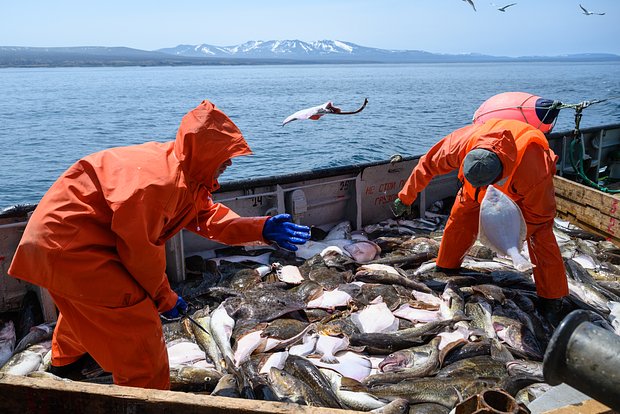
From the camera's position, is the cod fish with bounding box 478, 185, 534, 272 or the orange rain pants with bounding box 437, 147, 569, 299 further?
the orange rain pants with bounding box 437, 147, 569, 299

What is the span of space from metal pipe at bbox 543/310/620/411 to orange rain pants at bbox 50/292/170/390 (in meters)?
2.19

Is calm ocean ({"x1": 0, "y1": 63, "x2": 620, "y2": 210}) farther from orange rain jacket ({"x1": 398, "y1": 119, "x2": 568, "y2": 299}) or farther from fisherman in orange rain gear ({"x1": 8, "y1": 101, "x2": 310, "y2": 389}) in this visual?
fisherman in orange rain gear ({"x1": 8, "y1": 101, "x2": 310, "y2": 389})

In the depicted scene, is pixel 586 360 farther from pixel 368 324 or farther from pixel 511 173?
pixel 368 324

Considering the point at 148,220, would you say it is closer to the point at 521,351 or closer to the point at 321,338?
the point at 321,338

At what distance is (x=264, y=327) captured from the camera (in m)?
4.50

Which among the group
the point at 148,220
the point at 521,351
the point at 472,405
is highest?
the point at 148,220

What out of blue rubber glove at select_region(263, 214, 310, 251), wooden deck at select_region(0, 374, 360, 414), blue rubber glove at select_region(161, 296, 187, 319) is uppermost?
blue rubber glove at select_region(263, 214, 310, 251)

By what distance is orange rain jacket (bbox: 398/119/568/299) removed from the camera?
14.0ft

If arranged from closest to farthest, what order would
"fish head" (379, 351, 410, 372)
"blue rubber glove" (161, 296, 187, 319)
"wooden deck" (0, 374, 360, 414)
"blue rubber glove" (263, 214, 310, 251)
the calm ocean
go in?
"wooden deck" (0, 374, 360, 414) → "blue rubber glove" (161, 296, 187, 319) → "blue rubber glove" (263, 214, 310, 251) → "fish head" (379, 351, 410, 372) → the calm ocean

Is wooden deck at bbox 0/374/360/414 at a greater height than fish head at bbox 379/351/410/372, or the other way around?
wooden deck at bbox 0/374/360/414

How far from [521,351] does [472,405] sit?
189cm

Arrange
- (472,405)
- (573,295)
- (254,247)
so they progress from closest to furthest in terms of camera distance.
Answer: (472,405) < (573,295) < (254,247)

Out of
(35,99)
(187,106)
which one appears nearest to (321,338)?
(187,106)


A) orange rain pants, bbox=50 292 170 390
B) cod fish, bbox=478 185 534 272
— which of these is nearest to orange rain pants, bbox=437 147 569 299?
cod fish, bbox=478 185 534 272
